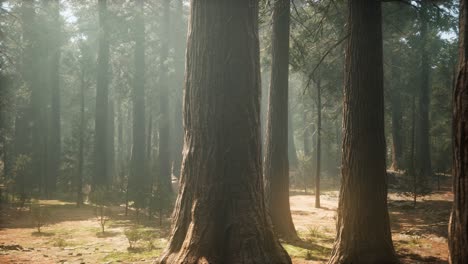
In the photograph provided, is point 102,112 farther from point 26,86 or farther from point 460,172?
point 460,172

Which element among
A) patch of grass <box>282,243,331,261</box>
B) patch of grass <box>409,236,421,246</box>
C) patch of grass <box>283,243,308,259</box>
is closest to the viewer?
patch of grass <box>282,243,331,261</box>

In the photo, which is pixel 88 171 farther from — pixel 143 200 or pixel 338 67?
pixel 338 67

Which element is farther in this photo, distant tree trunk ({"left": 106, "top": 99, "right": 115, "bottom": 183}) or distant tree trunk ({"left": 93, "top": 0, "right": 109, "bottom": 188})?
distant tree trunk ({"left": 106, "top": 99, "right": 115, "bottom": 183})

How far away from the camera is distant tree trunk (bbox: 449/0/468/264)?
2455 millimetres

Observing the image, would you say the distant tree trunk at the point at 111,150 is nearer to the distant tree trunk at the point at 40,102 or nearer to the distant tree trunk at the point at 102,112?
the distant tree trunk at the point at 40,102

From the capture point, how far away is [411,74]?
26953 mm

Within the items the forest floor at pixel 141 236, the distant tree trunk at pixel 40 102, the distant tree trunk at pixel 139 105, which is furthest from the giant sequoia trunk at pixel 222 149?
the distant tree trunk at pixel 40 102

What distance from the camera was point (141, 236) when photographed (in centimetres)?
893

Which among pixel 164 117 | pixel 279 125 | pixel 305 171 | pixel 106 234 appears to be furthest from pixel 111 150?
pixel 279 125

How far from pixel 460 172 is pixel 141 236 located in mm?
7891

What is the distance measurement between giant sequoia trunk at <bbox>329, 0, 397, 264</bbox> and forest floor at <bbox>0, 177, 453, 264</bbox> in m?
1.45

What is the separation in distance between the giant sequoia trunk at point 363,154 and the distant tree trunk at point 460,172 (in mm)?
3312

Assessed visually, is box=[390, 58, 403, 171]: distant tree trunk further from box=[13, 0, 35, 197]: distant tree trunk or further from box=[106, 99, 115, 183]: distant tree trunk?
box=[13, 0, 35, 197]: distant tree trunk

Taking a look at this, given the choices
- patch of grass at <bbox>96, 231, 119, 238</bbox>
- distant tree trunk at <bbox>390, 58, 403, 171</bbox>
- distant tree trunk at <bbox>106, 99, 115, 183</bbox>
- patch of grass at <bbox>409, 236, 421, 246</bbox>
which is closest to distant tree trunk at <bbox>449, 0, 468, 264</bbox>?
patch of grass at <bbox>409, 236, 421, 246</bbox>
